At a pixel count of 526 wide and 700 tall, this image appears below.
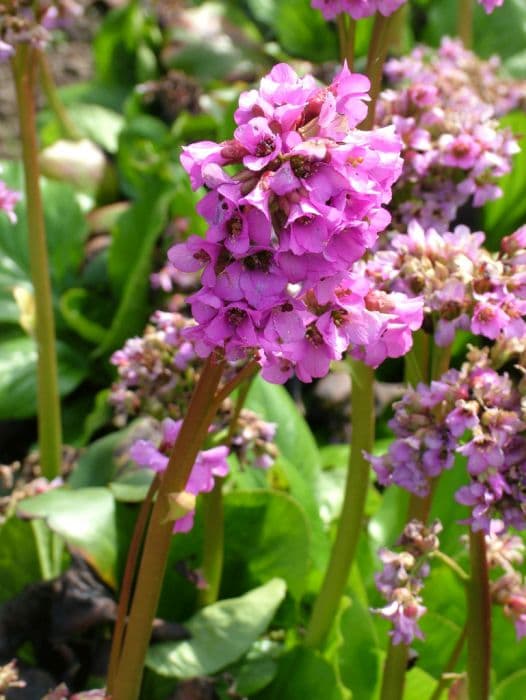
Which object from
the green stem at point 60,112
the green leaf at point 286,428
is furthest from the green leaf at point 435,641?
the green stem at point 60,112

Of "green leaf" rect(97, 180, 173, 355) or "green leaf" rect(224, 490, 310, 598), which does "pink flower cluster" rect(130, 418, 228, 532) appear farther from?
"green leaf" rect(97, 180, 173, 355)

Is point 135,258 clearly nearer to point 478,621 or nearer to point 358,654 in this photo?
point 358,654

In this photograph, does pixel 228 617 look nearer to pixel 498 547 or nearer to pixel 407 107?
pixel 498 547

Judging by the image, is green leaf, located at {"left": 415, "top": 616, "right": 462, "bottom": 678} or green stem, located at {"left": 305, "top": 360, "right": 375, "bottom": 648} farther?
green leaf, located at {"left": 415, "top": 616, "right": 462, "bottom": 678}

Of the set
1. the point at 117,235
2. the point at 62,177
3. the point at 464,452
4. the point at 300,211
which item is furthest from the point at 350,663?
the point at 62,177

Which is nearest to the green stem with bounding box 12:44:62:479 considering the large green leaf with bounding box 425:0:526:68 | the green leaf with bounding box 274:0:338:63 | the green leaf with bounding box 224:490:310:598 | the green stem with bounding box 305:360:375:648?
the green leaf with bounding box 224:490:310:598
